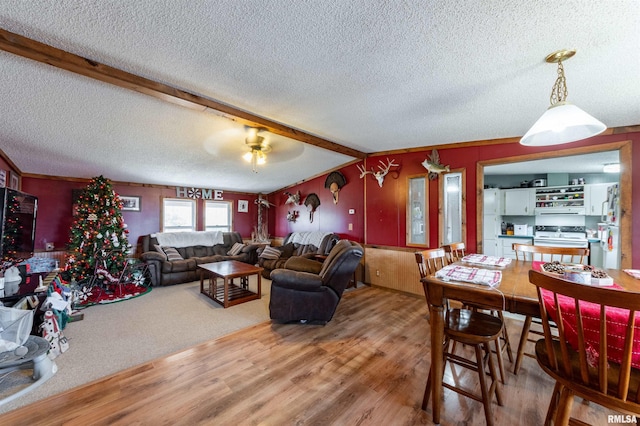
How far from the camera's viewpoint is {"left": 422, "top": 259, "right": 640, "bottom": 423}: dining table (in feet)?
4.29

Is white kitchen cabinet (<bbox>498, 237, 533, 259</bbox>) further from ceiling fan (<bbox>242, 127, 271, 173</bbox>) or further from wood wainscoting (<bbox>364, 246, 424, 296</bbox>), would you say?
ceiling fan (<bbox>242, 127, 271, 173</bbox>)

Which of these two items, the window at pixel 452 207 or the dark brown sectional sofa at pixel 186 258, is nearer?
the window at pixel 452 207

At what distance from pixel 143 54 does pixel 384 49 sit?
178 cm

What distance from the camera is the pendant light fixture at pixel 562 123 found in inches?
56.0

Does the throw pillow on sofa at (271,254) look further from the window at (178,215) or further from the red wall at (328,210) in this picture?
the window at (178,215)

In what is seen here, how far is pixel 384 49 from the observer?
171cm

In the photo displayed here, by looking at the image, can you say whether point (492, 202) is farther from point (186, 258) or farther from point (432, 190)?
point (186, 258)

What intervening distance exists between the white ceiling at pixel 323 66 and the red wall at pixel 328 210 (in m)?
1.72

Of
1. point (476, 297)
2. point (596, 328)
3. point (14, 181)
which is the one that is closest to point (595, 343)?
point (596, 328)

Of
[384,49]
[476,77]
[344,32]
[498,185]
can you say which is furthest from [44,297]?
[498,185]

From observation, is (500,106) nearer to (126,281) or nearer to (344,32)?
(344,32)

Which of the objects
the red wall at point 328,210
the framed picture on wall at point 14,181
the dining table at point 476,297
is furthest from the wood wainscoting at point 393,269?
the framed picture on wall at point 14,181

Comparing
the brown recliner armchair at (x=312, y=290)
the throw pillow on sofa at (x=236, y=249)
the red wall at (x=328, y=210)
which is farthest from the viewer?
the throw pillow on sofa at (x=236, y=249)

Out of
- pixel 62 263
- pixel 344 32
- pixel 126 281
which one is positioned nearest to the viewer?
pixel 344 32
